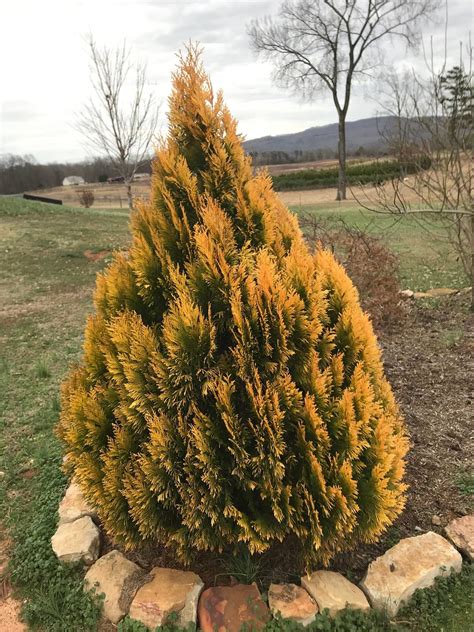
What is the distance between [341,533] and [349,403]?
65cm

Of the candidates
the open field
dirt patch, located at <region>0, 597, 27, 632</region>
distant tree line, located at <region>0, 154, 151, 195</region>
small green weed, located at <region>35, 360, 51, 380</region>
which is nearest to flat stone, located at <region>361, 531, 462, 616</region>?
dirt patch, located at <region>0, 597, 27, 632</region>

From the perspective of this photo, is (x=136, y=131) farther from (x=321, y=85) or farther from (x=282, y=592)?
(x=282, y=592)

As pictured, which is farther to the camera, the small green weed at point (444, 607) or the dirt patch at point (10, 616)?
the dirt patch at point (10, 616)

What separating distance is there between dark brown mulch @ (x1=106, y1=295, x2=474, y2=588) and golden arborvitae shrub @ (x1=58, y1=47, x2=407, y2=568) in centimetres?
35

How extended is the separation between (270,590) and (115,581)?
2.84 feet

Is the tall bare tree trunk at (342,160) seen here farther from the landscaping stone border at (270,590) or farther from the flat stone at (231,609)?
the flat stone at (231,609)

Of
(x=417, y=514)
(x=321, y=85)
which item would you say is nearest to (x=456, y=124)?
(x=417, y=514)

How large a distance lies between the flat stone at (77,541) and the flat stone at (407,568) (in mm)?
1573

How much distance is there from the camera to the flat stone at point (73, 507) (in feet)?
10.5

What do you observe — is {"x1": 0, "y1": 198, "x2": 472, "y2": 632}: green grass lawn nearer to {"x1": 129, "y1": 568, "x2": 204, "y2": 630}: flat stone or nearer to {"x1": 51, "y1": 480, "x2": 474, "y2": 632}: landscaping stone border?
{"x1": 51, "y1": 480, "x2": 474, "y2": 632}: landscaping stone border

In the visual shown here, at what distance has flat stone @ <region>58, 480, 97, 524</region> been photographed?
3.19m

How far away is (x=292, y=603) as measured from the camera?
244 cm

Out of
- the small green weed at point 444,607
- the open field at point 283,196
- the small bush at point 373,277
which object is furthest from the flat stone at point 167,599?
the open field at point 283,196

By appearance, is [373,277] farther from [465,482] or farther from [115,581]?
[115,581]
